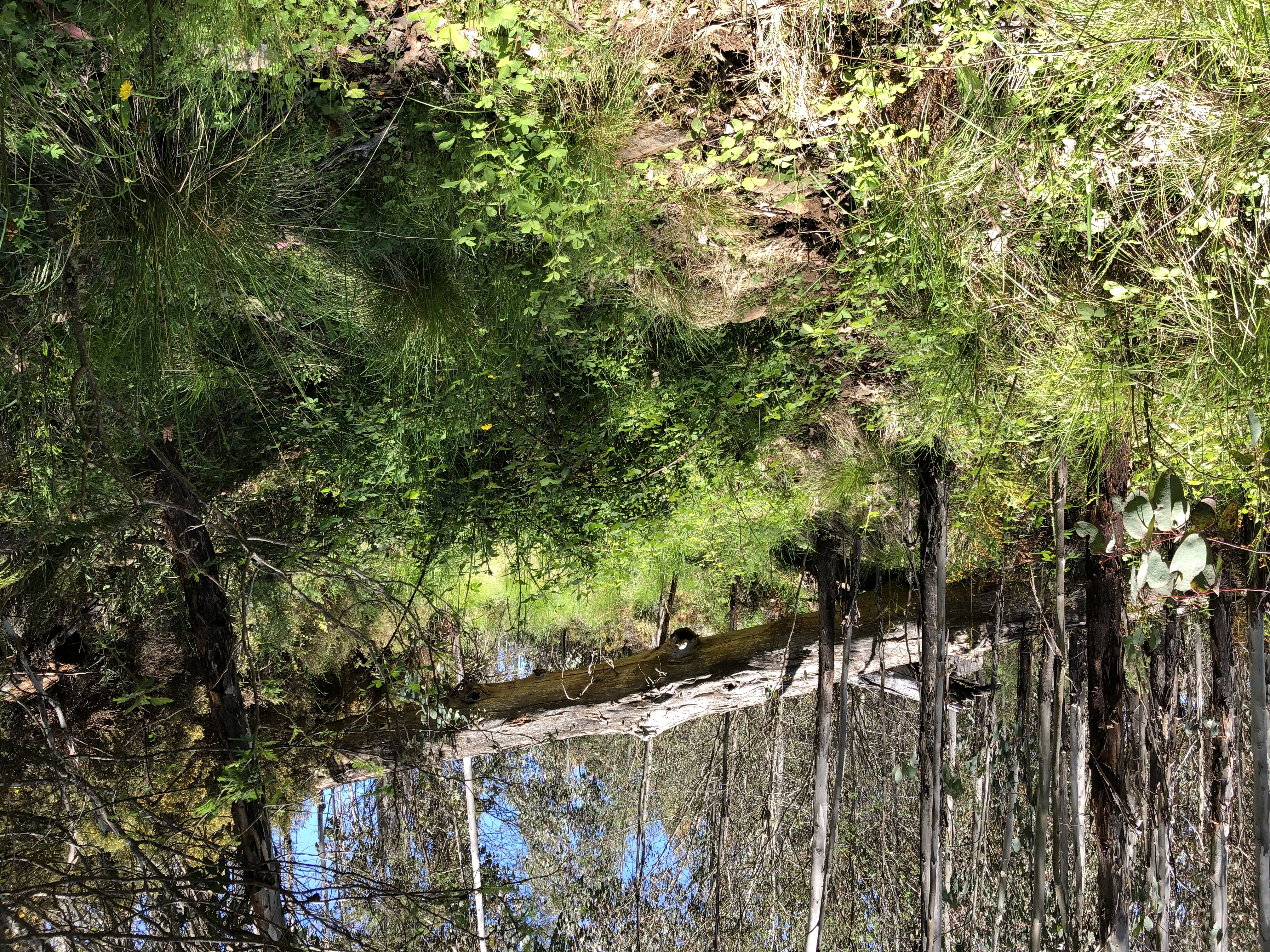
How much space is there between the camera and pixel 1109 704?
3.67 meters

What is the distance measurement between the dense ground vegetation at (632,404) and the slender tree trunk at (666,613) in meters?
1.24

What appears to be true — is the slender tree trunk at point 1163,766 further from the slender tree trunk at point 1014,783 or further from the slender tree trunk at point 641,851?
the slender tree trunk at point 641,851

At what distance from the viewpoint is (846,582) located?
4695 mm

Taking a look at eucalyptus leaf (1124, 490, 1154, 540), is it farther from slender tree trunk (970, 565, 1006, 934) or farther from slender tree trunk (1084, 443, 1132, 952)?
slender tree trunk (970, 565, 1006, 934)

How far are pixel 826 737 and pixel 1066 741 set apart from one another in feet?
3.28

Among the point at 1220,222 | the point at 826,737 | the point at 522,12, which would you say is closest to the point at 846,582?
the point at 826,737

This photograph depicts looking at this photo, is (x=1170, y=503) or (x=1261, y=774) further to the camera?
(x=1261, y=774)

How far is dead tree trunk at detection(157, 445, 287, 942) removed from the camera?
334 centimetres

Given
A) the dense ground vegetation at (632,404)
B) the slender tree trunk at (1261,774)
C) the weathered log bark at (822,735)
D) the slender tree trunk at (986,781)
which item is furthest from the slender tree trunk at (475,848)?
the slender tree trunk at (1261,774)

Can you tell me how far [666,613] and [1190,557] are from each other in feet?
15.4

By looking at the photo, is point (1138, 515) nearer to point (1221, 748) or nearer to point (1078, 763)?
point (1078, 763)

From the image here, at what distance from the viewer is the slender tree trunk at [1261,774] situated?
2.22 metres

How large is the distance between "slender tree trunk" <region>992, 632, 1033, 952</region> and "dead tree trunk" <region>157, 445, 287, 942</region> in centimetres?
286

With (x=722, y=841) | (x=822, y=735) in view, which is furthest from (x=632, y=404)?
(x=722, y=841)
